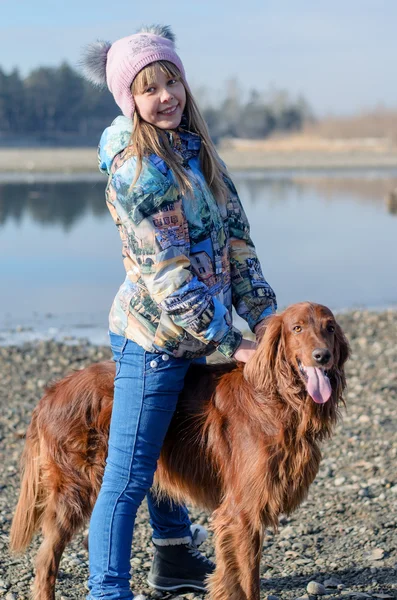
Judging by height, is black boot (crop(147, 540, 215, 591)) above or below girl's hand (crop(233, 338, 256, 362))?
below

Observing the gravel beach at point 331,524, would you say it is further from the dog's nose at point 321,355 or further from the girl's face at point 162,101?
the girl's face at point 162,101

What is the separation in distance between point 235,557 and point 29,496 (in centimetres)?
103

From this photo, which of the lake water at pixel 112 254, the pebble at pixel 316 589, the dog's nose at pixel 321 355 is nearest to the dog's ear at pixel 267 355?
the dog's nose at pixel 321 355

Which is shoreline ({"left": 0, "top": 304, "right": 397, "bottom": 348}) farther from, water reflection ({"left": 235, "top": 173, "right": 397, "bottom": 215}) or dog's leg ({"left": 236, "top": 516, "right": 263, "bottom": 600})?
water reflection ({"left": 235, "top": 173, "right": 397, "bottom": 215})

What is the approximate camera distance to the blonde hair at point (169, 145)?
3.64m

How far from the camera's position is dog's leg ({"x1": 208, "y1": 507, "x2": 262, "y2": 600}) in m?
3.80

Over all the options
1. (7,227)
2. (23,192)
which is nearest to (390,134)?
(23,192)

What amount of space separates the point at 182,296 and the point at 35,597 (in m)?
1.66

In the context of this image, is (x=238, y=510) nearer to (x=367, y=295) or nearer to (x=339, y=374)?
(x=339, y=374)

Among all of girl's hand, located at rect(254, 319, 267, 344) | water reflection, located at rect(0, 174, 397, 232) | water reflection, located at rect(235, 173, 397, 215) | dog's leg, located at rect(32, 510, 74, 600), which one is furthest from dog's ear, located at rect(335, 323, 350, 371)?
water reflection, located at rect(235, 173, 397, 215)

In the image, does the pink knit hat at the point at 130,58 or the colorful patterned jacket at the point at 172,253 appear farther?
the pink knit hat at the point at 130,58

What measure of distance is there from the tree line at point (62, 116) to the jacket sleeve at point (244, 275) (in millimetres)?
83815

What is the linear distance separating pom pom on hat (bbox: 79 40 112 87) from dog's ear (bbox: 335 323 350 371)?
1.57 m

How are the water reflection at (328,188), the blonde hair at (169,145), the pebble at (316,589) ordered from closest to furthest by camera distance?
1. the blonde hair at (169,145)
2. the pebble at (316,589)
3. the water reflection at (328,188)
